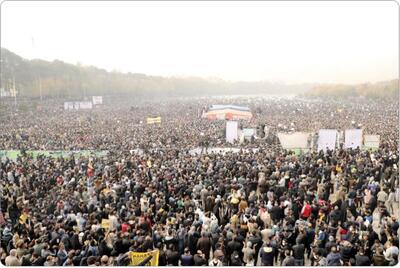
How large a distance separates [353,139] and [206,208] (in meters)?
6.53

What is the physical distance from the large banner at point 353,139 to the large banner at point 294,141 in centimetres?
168

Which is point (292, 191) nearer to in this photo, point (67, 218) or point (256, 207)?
point (256, 207)

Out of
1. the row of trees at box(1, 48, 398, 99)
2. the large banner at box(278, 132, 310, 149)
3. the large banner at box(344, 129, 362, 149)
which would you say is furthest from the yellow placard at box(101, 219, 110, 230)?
the row of trees at box(1, 48, 398, 99)

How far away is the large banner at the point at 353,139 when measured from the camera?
39.7 ft

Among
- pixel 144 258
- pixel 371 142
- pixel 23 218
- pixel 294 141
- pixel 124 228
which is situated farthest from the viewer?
pixel 294 141

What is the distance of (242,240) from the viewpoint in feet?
19.2

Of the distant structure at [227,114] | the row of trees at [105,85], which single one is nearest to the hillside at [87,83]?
the row of trees at [105,85]

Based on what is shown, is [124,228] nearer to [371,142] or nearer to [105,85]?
[371,142]

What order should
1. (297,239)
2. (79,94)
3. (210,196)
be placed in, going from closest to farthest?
(297,239), (210,196), (79,94)

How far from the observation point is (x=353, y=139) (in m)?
12.2

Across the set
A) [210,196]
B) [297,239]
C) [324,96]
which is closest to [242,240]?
[297,239]

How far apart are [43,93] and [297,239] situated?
38200mm

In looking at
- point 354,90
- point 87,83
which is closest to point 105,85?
point 87,83

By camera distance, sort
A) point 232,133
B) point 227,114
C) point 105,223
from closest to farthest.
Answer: point 105,223 → point 232,133 → point 227,114
